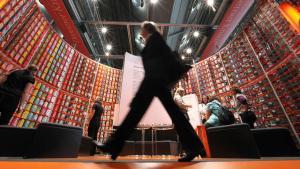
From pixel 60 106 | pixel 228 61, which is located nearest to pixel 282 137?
pixel 228 61


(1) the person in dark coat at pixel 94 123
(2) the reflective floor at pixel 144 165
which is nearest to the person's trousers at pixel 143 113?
(2) the reflective floor at pixel 144 165

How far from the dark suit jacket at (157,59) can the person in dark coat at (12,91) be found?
2.63 m

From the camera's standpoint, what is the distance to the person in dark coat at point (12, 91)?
2576 millimetres

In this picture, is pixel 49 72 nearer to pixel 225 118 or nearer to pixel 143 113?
pixel 143 113

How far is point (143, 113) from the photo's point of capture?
1.31 metres

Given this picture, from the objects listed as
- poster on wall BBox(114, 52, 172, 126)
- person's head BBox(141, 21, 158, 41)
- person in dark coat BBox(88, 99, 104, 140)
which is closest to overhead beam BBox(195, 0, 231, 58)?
poster on wall BBox(114, 52, 172, 126)

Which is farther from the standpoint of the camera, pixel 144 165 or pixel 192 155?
pixel 192 155

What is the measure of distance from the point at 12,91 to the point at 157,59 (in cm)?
278

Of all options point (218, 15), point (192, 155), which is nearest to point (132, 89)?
point (192, 155)

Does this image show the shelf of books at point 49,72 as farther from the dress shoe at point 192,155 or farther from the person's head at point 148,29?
the dress shoe at point 192,155

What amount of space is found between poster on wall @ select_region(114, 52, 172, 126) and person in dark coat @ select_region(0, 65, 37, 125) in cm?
181

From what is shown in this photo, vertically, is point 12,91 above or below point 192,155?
above

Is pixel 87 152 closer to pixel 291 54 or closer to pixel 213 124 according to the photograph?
pixel 213 124

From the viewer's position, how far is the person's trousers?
128cm
